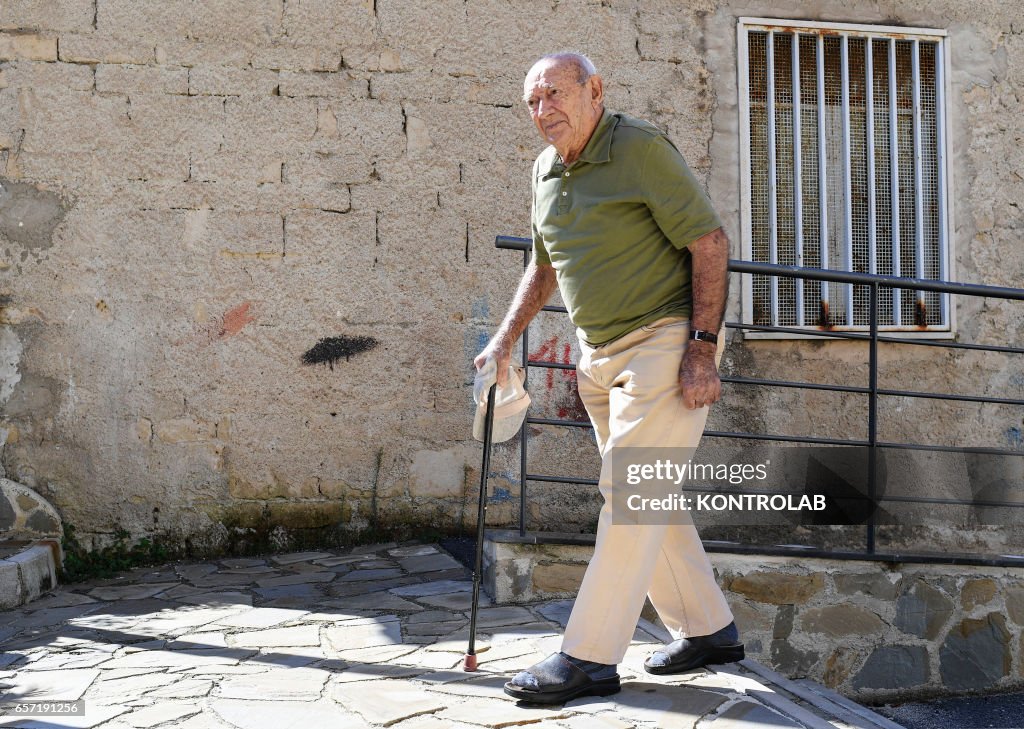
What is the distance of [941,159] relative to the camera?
5.55 metres

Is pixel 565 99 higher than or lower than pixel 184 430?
higher

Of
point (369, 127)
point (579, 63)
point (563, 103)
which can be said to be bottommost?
point (563, 103)

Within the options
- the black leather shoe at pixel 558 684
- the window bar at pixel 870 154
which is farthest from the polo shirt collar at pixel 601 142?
the window bar at pixel 870 154

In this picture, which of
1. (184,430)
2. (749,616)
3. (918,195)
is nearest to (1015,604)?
(749,616)

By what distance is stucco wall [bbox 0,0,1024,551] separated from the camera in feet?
16.2

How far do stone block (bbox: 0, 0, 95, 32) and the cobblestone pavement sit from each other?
8.94 feet

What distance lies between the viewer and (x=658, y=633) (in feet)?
11.2

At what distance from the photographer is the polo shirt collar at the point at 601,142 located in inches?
108

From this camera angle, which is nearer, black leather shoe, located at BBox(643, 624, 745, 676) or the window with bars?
black leather shoe, located at BBox(643, 624, 745, 676)

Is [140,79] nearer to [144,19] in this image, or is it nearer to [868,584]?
[144,19]

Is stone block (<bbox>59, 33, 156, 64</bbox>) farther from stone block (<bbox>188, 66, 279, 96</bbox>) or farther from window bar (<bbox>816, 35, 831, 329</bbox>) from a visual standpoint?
window bar (<bbox>816, 35, 831, 329</bbox>)

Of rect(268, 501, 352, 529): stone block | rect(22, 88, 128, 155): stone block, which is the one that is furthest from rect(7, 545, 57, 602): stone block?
rect(22, 88, 128, 155): stone block

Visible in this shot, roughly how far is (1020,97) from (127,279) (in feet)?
16.2

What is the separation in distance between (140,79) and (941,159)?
4297mm
